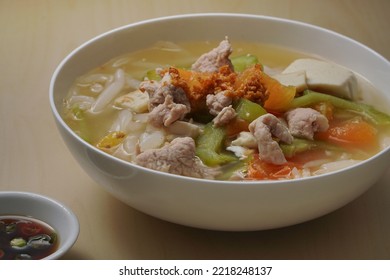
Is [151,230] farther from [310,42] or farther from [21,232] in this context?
[310,42]

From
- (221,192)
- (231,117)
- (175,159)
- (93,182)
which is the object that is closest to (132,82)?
(93,182)

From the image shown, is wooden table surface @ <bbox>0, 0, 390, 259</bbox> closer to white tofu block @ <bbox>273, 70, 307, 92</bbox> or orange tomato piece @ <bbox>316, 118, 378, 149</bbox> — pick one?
orange tomato piece @ <bbox>316, 118, 378, 149</bbox>

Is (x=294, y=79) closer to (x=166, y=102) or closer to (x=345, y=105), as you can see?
(x=345, y=105)

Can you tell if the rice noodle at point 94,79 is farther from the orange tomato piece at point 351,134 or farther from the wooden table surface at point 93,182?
the orange tomato piece at point 351,134

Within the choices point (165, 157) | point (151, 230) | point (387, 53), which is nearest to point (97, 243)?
point (151, 230)

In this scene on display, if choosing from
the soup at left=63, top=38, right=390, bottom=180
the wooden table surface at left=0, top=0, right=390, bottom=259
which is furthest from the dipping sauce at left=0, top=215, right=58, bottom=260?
the soup at left=63, top=38, right=390, bottom=180

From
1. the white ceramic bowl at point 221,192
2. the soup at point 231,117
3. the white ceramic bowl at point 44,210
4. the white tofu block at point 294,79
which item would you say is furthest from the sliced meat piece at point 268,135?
the white ceramic bowl at point 44,210
